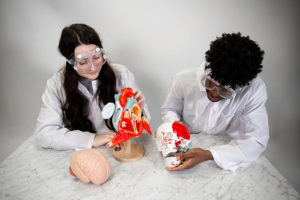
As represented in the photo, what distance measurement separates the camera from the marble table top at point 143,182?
4.17ft

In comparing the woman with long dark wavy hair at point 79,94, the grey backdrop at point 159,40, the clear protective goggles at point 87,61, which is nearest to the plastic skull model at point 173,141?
the woman with long dark wavy hair at point 79,94

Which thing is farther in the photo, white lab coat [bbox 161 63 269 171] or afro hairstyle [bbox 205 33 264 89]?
white lab coat [bbox 161 63 269 171]

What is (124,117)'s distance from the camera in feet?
4.53

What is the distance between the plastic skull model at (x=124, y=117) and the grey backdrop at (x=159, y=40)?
4.06 feet

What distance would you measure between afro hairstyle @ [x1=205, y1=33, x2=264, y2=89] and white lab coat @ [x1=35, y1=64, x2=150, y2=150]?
0.74 metres

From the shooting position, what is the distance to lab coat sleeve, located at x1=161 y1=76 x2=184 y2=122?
1868 mm

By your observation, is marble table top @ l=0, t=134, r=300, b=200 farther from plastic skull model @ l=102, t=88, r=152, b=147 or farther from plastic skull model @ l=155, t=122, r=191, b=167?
plastic skull model @ l=102, t=88, r=152, b=147

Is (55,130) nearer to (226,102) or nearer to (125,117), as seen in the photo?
(125,117)

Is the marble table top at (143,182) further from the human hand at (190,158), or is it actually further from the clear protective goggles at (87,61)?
the clear protective goggles at (87,61)

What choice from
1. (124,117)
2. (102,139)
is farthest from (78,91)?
(124,117)

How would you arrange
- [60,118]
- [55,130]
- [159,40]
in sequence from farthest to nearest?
1. [159,40]
2. [60,118]
3. [55,130]

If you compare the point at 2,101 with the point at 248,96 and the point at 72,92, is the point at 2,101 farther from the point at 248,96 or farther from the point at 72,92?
the point at 248,96

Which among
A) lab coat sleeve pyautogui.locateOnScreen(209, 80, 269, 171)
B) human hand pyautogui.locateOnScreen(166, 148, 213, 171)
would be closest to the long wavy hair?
human hand pyautogui.locateOnScreen(166, 148, 213, 171)

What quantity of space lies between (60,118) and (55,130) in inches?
5.0
